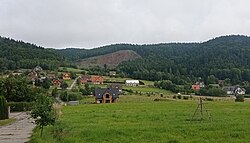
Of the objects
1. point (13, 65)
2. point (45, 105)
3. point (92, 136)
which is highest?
point (13, 65)

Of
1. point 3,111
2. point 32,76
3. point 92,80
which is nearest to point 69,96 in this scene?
point 92,80

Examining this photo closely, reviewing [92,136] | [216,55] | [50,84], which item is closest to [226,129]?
[92,136]

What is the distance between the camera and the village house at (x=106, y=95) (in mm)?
106562

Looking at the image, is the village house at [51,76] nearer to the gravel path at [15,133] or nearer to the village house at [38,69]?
the village house at [38,69]

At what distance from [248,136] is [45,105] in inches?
451

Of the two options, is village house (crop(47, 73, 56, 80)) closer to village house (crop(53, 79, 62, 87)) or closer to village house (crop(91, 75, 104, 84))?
village house (crop(53, 79, 62, 87))

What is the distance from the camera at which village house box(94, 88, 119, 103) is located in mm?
106562

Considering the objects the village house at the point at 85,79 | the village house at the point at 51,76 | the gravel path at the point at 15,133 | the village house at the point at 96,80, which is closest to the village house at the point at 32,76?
the village house at the point at 51,76

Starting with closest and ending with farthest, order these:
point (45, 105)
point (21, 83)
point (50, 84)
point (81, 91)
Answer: point (45, 105), point (21, 83), point (81, 91), point (50, 84)

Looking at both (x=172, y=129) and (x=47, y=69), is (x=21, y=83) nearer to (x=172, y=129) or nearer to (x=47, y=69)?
(x=172, y=129)

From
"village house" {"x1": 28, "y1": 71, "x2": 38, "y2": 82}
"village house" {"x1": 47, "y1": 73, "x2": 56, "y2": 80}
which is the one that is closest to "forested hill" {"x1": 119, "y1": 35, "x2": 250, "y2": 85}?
"village house" {"x1": 47, "y1": 73, "x2": 56, "y2": 80}

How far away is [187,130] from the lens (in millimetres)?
20969

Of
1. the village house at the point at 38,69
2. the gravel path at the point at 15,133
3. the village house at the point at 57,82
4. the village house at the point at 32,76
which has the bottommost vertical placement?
the gravel path at the point at 15,133

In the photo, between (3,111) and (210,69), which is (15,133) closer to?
(3,111)
